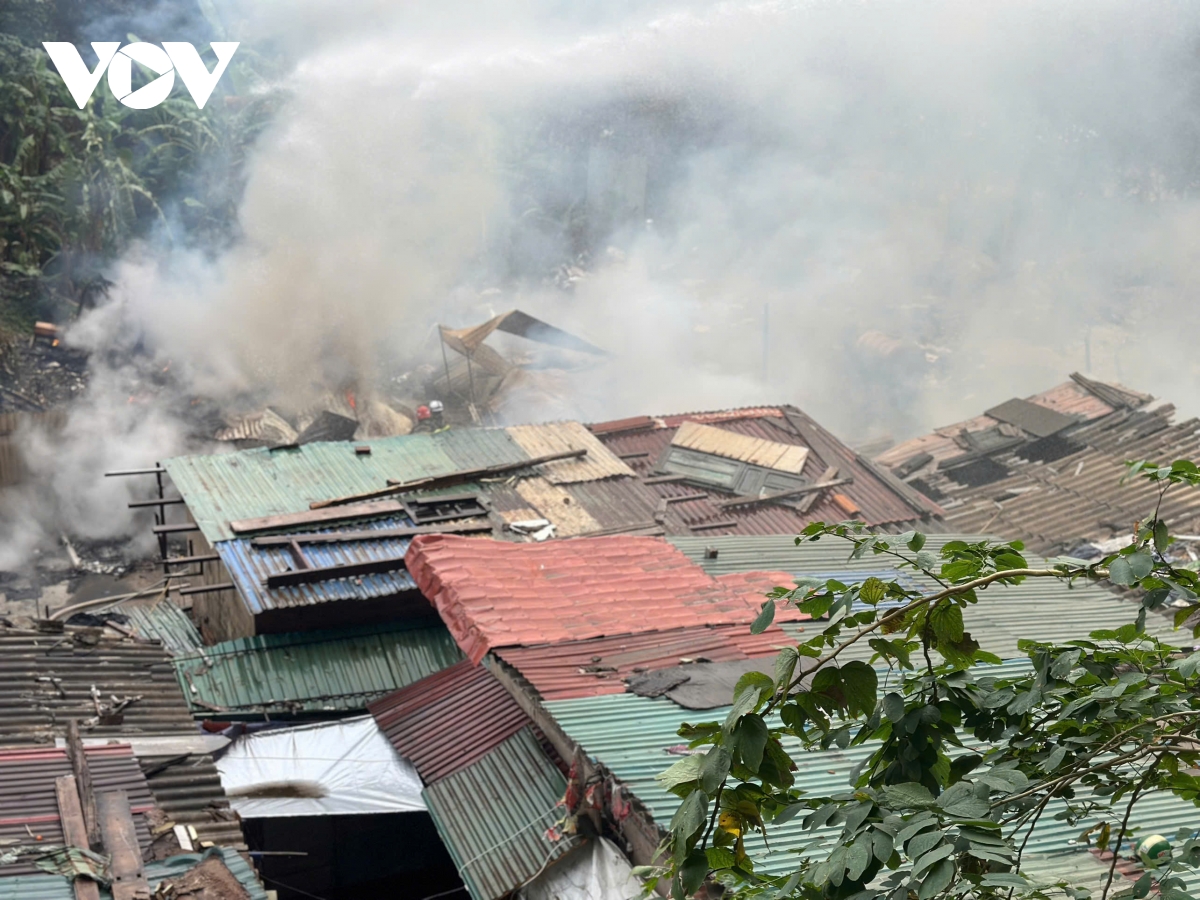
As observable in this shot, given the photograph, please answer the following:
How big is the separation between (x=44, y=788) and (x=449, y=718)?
368 cm

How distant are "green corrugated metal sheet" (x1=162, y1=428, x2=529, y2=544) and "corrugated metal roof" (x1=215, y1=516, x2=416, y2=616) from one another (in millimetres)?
459

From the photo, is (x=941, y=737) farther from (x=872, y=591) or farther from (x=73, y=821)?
(x=73, y=821)

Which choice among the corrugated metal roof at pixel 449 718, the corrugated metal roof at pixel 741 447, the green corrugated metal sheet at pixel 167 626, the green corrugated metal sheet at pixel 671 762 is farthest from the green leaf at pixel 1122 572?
the corrugated metal roof at pixel 741 447

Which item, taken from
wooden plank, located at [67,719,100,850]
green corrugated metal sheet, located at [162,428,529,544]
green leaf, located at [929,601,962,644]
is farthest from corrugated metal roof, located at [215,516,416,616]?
green leaf, located at [929,601,962,644]

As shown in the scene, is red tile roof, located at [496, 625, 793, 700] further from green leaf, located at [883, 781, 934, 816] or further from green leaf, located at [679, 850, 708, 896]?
green leaf, located at [883, 781, 934, 816]

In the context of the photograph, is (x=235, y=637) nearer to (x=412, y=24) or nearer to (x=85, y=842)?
(x=85, y=842)

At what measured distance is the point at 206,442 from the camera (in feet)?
75.3

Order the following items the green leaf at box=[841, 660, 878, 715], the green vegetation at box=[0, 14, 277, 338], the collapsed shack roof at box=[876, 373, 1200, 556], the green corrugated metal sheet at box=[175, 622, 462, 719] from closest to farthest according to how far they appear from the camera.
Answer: the green leaf at box=[841, 660, 878, 715]
the green corrugated metal sheet at box=[175, 622, 462, 719]
the collapsed shack roof at box=[876, 373, 1200, 556]
the green vegetation at box=[0, 14, 277, 338]

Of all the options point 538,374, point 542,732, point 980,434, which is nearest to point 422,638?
point 542,732

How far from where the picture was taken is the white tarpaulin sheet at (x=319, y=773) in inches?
392

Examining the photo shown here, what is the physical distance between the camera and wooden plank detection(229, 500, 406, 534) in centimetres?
1299

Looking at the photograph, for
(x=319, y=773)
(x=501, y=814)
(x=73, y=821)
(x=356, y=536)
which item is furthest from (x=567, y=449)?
(x=73, y=821)

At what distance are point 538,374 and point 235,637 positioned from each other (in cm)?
1342

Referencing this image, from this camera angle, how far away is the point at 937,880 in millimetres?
2402
